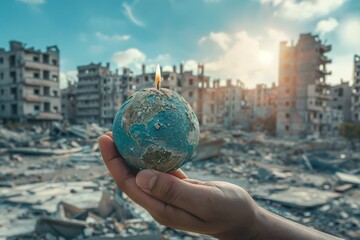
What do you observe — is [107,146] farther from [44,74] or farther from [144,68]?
[144,68]

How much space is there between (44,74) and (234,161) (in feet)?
124

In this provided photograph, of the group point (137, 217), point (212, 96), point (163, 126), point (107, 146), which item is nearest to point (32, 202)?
point (137, 217)

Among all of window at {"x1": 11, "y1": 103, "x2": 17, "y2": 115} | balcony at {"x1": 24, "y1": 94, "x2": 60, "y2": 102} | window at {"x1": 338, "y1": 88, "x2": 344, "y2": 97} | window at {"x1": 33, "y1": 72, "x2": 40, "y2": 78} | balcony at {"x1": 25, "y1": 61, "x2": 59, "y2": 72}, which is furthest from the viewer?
window at {"x1": 338, "y1": 88, "x2": 344, "y2": 97}

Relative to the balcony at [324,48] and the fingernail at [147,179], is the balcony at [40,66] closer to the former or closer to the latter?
the balcony at [324,48]

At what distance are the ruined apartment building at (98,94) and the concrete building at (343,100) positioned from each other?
49.5 m

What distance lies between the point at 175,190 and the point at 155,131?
0.57 metres

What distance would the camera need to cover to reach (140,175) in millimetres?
1947

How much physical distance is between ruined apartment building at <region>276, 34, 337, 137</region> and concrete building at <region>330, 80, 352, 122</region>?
13471 millimetres

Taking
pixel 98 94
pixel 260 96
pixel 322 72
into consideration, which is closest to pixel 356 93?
pixel 322 72

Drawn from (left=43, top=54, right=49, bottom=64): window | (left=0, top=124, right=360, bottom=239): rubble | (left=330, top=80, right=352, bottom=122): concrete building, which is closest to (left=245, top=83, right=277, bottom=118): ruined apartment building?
(left=330, top=80, right=352, bottom=122): concrete building

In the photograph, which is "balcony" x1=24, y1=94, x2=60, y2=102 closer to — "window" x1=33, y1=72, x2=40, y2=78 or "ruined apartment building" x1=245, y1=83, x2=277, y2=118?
"window" x1=33, y1=72, x2=40, y2=78

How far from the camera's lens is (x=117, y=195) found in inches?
288

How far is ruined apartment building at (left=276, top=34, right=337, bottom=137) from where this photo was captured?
4272 cm

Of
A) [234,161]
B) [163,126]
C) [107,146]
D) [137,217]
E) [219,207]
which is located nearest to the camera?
[219,207]
